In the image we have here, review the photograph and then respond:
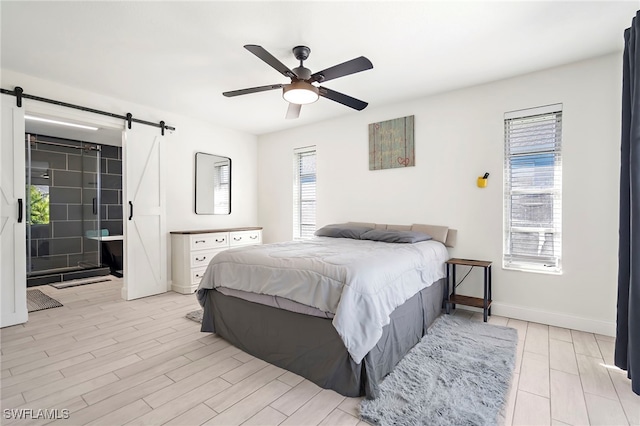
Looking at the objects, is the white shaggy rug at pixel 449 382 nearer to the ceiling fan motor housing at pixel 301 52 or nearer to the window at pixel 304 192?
the ceiling fan motor housing at pixel 301 52

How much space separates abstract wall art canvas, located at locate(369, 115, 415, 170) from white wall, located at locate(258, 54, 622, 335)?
0.29 ft

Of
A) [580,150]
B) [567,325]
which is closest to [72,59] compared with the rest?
[580,150]

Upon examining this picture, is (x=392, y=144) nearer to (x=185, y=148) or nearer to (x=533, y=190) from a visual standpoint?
(x=533, y=190)

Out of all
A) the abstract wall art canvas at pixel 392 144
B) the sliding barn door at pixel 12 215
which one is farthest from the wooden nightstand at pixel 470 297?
the sliding barn door at pixel 12 215

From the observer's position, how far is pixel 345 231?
13.0ft

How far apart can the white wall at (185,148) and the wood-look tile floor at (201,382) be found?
2164 mm

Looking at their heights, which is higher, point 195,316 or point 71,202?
point 71,202

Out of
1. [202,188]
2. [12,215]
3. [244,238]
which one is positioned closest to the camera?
[12,215]

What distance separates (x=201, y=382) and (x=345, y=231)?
2.39 m

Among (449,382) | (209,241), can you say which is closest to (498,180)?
(449,382)

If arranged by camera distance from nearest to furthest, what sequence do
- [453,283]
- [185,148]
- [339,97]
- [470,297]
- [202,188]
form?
[339,97] → [470,297] → [453,283] → [185,148] → [202,188]

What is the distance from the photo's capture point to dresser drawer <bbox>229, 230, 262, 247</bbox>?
4951 millimetres

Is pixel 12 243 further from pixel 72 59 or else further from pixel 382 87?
pixel 382 87

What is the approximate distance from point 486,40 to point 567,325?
2859 mm
